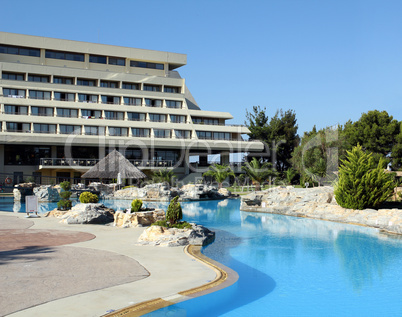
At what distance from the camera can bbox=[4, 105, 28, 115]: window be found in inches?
1852

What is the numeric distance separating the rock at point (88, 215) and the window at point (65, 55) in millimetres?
39357

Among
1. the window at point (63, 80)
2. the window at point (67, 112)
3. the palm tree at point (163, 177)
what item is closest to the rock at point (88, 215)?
the palm tree at point (163, 177)

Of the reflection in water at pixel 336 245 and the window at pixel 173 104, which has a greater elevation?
the window at pixel 173 104

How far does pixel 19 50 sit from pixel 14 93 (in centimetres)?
710

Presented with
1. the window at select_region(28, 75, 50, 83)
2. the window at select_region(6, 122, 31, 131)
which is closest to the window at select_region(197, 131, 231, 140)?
the window at select_region(28, 75, 50, 83)

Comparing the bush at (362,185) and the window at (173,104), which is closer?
the bush at (362,185)

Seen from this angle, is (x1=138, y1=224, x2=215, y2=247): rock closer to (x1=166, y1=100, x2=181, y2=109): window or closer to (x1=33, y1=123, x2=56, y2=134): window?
(x1=33, y1=123, x2=56, y2=134): window

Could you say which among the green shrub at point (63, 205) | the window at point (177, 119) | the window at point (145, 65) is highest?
the window at point (145, 65)

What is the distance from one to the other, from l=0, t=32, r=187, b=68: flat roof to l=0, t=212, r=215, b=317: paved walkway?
42.9 m

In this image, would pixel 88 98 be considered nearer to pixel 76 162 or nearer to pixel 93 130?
pixel 93 130

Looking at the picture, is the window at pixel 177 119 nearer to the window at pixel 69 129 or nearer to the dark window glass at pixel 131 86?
the dark window glass at pixel 131 86

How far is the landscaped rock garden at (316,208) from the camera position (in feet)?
61.6

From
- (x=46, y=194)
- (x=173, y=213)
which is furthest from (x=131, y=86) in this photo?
(x=173, y=213)

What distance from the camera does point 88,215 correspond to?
18.7 m
